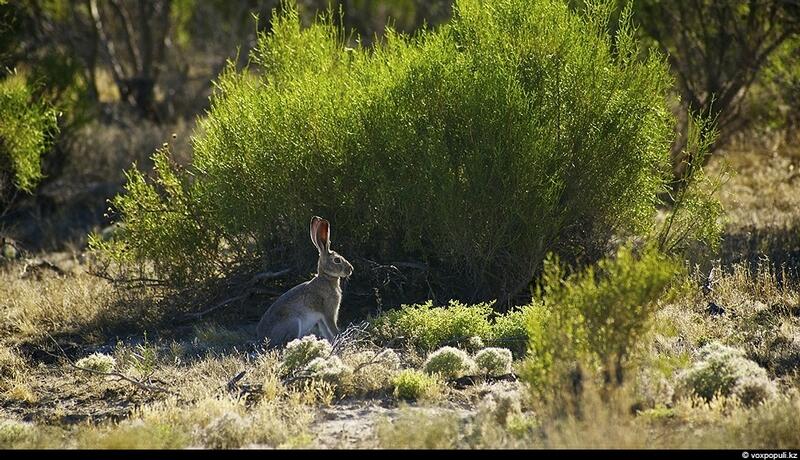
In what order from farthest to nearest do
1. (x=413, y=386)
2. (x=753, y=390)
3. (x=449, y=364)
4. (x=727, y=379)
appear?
(x=449, y=364) → (x=413, y=386) → (x=727, y=379) → (x=753, y=390)

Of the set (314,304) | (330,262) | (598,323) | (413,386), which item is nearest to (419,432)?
(413,386)

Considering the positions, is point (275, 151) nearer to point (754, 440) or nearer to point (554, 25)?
point (554, 25)

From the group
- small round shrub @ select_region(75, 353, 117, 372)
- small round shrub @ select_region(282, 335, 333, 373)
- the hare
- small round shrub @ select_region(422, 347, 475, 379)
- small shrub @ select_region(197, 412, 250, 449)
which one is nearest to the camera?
small shrub @ select_region(197, 412, 250, 449)

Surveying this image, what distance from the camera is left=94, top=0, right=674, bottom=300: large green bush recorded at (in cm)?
964

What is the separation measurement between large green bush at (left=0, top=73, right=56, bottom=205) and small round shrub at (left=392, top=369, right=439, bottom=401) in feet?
23.3

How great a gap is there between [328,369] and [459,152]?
2.74 metres

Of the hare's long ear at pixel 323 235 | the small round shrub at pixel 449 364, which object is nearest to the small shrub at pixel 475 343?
the small round shrub at pixel 449 364

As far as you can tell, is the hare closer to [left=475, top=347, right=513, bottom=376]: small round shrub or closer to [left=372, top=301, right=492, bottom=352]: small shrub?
[left=372, top=301, right=492, bottom=352]: small shrub

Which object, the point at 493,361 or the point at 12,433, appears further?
the point at 493,361

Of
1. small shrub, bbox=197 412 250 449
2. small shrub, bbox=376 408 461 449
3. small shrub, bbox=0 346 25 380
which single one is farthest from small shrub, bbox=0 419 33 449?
small shrub, bbox=376 408 461 449

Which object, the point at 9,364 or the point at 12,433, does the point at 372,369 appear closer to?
the point at 12,433

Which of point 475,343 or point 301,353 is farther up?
point 475,343

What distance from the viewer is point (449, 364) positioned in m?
8.05

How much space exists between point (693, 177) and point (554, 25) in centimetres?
189
